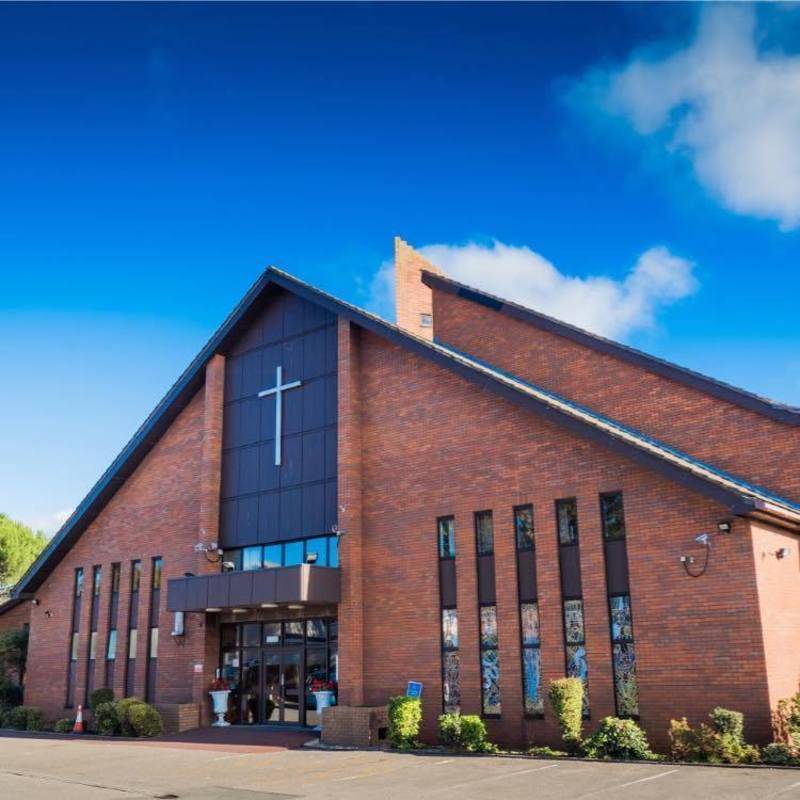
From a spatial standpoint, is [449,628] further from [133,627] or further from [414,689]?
[133,627]

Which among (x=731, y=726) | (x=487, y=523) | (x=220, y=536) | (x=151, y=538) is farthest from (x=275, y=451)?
(x=731, y=726)

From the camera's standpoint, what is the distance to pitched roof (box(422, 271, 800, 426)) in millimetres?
20406

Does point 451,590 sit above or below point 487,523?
below

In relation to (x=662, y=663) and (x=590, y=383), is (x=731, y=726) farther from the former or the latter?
(x=590, y=383)

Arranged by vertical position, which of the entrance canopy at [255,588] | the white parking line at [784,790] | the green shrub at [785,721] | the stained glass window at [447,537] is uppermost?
the stained glass window at [447,537]

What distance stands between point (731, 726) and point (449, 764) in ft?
17.7

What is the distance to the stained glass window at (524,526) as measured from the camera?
21.1m

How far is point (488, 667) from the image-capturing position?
21078 mm

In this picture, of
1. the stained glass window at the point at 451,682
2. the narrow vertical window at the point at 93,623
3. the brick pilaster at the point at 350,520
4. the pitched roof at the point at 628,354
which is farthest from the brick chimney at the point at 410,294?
the stained glass window at the point at 451,682

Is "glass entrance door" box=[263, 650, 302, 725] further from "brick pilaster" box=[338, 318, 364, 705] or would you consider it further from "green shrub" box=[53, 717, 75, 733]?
"green shrub" box=[53, 717, 75, 733]

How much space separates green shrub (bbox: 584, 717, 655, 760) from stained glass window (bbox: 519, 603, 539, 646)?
3005 mm

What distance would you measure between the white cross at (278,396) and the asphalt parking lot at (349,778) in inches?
A: 350

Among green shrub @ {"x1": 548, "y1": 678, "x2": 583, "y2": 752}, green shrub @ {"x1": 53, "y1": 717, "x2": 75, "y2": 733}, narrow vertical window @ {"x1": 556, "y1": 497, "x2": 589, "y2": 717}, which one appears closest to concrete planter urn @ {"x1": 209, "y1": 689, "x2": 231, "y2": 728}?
green shrub @ {"x1": 53, "y1": 717, "x2": 75, "y2": 733}

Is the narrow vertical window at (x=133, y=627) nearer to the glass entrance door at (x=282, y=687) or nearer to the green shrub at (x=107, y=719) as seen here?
the green shrub at (x=107, y=719)
